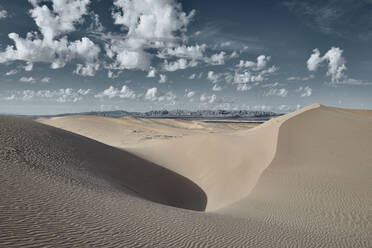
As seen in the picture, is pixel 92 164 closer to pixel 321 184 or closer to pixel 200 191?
pixel 200 191

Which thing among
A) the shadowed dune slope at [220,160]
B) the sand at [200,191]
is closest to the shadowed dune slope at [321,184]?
the sand at [200,191]

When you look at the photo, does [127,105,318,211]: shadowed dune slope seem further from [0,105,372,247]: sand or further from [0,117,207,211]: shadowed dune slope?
[0,117,207,211]: shadowed dune slope

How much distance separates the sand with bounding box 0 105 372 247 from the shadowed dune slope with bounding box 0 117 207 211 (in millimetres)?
86

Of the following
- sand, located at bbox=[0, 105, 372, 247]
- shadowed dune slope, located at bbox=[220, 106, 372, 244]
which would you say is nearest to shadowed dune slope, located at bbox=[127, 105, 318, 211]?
sand, located at bbox=[0, 105, 372, 247]

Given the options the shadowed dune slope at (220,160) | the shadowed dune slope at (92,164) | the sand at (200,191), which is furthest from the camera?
the shadowed dune slope at (220,160)

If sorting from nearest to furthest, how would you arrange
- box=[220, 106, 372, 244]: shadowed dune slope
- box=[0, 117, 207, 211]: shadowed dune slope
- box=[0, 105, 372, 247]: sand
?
box=[0, 105, 372, 247]: sand < box=[220, 106, 372, 244]: shadowed dune slope < box=[0, 117, 207, 211]: shadowed dune slope

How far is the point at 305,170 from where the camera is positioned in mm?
11781

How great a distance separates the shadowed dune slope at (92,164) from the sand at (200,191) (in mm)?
86

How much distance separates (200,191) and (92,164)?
6247 millimetres

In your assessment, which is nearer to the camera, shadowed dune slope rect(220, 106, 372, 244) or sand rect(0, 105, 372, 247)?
sand rect(0, 105, 372, 247)

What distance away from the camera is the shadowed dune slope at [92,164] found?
897 centimetres

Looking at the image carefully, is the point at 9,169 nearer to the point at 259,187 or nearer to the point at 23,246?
the point at 23,246

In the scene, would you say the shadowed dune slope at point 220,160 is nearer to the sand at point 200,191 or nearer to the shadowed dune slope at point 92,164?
the sand at point 200,191

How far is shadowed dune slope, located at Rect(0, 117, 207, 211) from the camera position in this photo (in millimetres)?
8969
